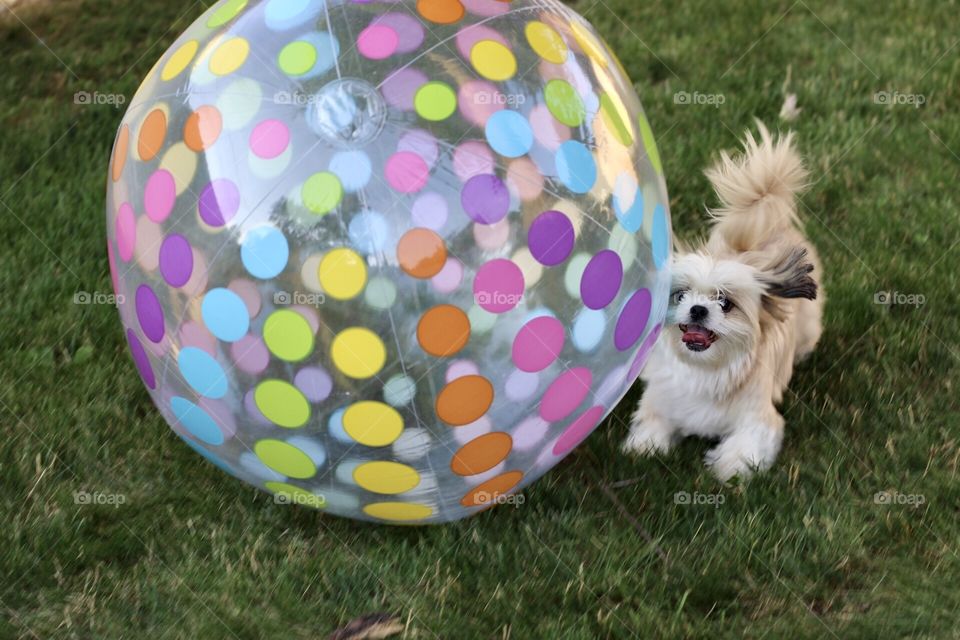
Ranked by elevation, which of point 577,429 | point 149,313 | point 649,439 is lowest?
point 649,439

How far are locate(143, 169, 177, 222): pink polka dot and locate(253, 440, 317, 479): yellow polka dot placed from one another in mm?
598

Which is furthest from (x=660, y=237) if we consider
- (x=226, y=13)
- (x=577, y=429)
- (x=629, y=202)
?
(x=226, y=13)

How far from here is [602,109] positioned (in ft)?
8.70

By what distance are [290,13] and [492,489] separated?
4.28ft

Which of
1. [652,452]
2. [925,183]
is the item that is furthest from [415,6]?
[925,183]

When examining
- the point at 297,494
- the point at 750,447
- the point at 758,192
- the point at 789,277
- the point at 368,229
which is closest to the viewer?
the point at 368,229

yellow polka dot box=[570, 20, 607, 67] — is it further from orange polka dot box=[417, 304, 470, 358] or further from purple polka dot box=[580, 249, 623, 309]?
orange polka dot box=[417, 304, 470, 358]

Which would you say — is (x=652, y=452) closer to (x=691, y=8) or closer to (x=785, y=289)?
(x=785, y=289)

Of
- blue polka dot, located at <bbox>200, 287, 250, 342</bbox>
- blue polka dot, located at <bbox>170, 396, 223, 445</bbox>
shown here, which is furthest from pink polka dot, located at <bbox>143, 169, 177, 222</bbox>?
blue polka dot, located at <bbox>170, 396, 223, 445</bbox>

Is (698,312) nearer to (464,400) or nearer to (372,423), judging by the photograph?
(464,400)

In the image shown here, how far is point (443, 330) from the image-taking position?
7.97 ft

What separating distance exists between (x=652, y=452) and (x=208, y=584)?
1404 mm

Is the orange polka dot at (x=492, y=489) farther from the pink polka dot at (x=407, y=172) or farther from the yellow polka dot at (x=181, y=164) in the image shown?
the yellow polka dot at (x=181, y=164)

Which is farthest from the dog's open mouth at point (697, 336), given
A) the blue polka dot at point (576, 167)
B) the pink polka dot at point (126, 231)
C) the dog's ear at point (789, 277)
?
the pink polka dot at point (126, 231)
